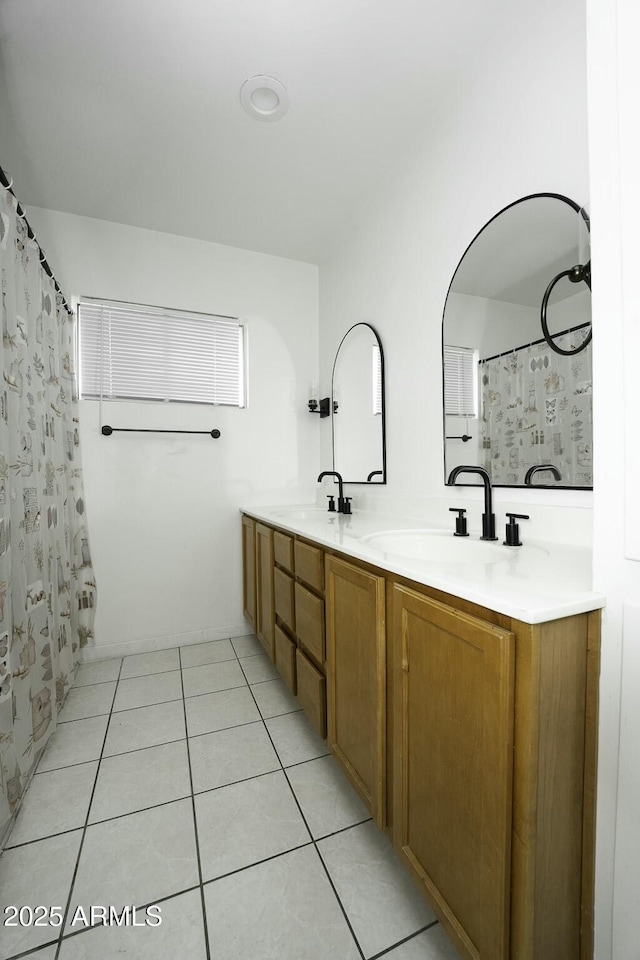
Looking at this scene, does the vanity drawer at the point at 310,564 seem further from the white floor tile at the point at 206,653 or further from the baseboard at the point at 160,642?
the baseboard at the point at 160,642

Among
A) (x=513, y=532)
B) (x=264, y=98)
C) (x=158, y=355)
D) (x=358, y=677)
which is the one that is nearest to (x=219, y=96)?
(x=264, y=98)

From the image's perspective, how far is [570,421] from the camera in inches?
47.2

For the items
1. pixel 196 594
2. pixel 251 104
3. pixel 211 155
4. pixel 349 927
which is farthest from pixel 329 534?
pixel 211 155

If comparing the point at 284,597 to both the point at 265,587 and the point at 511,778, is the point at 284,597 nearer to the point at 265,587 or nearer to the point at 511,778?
the point at 265,587

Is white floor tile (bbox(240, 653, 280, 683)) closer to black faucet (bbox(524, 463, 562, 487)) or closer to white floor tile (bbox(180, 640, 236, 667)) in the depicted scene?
white floor tile (bbox(180, 640, 236, 667))

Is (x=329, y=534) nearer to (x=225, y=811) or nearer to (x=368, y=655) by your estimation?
(x=368, y=655)

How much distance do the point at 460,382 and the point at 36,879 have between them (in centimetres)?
200

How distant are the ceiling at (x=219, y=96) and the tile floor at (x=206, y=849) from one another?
8.21ft

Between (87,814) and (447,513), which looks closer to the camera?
(87,814)

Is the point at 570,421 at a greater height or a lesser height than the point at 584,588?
greater

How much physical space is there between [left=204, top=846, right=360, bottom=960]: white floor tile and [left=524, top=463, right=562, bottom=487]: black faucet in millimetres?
1256

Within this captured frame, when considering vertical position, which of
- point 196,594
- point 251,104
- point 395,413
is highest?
point 251,104

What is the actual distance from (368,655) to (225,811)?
740 millimetres

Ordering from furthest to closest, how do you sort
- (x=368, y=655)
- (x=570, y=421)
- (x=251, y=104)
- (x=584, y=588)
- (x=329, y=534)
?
(x=251, y=104) < (x=329, y=534) < (x=570, y=421) < (x=368, y=655) < (x=584, y=588)
